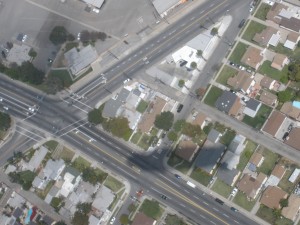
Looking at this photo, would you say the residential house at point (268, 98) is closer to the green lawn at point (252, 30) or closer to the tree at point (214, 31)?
the green lawn at point (252, 30)

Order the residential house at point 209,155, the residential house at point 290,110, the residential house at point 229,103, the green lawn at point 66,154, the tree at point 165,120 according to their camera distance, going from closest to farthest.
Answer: the residential house at point 290,110 < the residential house at point 209,155 < the residential house at point 229,103 < the tree at point 165,120 < the green lawn at point 66,154

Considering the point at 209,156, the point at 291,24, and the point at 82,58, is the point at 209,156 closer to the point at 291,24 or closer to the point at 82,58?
the point at 291,24

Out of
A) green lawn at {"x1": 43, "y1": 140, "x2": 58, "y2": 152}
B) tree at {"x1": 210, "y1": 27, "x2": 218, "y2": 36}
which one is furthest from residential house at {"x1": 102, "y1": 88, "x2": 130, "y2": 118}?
tree at {"x1": 210, "y1": 27, "x2": 218, "y2": 36}

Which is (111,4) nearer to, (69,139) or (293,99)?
(69,139)

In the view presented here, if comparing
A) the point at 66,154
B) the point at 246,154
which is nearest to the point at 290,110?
the point at 246,154

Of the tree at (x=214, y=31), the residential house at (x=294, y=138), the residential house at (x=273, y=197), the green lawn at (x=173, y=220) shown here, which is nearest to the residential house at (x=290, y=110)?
the residential house at (x=294, y=138)

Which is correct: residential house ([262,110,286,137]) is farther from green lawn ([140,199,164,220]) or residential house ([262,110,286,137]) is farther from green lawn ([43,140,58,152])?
green lawn ([43,140,58,152])

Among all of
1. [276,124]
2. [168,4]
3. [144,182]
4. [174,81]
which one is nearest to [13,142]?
[144,182]
